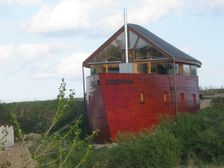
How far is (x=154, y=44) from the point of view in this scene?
32.9 meters

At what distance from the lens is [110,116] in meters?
30.2

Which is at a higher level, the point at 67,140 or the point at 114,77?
the point at 114,77

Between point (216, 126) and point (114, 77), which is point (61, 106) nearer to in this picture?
point (216, 126)

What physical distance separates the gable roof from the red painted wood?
4.10 ft

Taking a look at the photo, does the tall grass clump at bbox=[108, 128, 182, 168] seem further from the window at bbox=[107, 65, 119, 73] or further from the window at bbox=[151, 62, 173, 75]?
the window at bbox=[107, 65, 119, 73]

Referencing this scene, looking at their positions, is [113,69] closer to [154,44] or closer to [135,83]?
[154,44]

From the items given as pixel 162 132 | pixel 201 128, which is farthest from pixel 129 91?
pixel 162 132

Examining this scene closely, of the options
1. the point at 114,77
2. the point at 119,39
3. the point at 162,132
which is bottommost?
the point at 162,132

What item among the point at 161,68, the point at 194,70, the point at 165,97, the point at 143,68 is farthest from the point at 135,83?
the point at 194,70

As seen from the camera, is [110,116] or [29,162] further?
[110,116]

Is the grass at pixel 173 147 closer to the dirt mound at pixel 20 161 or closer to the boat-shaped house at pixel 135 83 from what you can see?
the dirt mound at pixel 20 161

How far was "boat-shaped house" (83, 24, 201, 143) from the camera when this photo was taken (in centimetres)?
3042

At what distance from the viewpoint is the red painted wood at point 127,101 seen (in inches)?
1192

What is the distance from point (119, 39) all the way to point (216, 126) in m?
14.0
